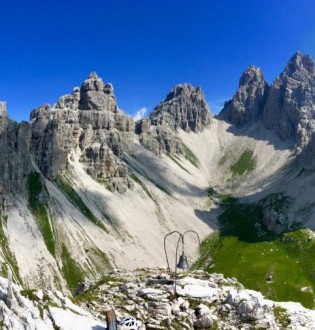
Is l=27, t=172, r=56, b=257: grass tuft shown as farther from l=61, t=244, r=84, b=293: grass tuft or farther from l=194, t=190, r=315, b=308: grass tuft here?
l=194, t=190, r=315, b=308: grass tuft

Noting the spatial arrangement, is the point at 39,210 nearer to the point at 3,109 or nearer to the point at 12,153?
the point at 12,153

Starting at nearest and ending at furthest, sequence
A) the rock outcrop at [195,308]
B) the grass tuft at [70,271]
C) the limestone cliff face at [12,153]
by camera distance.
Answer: the rock outcrop at [195,308]
the grass tuft at [70,271]
the limestone cliff face at [12,153]

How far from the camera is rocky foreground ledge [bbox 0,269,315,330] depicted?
33125mm

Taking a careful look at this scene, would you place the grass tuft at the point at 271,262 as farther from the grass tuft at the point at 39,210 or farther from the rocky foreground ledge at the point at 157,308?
the rocky foreground ledge at the point at 157,308

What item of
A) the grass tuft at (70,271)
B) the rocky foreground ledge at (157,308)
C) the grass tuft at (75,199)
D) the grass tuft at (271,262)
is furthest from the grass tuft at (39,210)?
the rocky foreground ledge at (157,308)

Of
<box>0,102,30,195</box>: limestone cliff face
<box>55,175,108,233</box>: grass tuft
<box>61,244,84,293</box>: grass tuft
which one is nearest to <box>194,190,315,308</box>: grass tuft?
<box>55,175,108,233</box>: grass tuft

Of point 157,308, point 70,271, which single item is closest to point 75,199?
point 70,271

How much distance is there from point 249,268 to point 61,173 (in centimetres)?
9566

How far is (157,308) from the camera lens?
134 ft

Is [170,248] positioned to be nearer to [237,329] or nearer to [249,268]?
[249,268]

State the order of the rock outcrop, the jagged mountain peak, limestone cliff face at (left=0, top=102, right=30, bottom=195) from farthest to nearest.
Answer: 1. the jagged mountain peak
2. limestone cliff face at (left=0, top=102, right=30, bottom=195)
3. the rock outcrop

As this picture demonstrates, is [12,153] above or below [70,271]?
above

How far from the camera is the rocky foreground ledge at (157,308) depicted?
33125 mm

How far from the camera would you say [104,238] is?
176 meters
